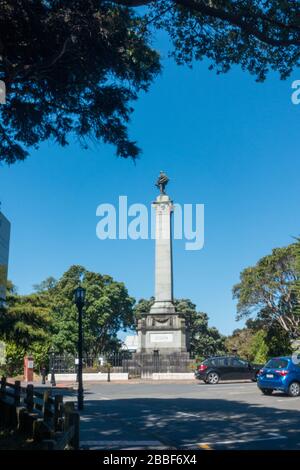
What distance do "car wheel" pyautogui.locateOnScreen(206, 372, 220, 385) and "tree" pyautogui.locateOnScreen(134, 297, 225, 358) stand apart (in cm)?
4202

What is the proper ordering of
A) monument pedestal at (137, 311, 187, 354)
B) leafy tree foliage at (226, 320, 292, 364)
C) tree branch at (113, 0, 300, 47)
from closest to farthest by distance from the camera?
tree branch at (113, 0, 300, 47) → monument pedestal at (137, 311, 187, 354) → leafy tree foliage at (226, 320, 292, 364)

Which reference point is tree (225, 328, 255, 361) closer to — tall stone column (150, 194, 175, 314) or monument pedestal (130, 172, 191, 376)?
monument pedestal (130, 172, 191, 376)

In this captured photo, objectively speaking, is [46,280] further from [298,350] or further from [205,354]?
[298,350]

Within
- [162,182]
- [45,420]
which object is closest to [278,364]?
[45,420]

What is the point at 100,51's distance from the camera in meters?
10.5

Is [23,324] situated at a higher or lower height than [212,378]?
higher

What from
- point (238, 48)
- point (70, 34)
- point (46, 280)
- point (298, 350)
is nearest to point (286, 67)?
point (238, 48)

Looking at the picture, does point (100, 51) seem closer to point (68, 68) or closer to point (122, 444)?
point (68, 68)

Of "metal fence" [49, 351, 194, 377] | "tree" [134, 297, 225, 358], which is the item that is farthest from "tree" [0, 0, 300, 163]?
"tree" [134, 297, 225, 358]

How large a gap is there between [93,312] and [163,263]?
23060 mm

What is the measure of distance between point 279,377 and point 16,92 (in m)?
13.8

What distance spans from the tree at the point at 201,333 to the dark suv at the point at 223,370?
135 feet

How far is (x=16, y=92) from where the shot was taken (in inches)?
430

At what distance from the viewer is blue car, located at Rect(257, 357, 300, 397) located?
1902cm
